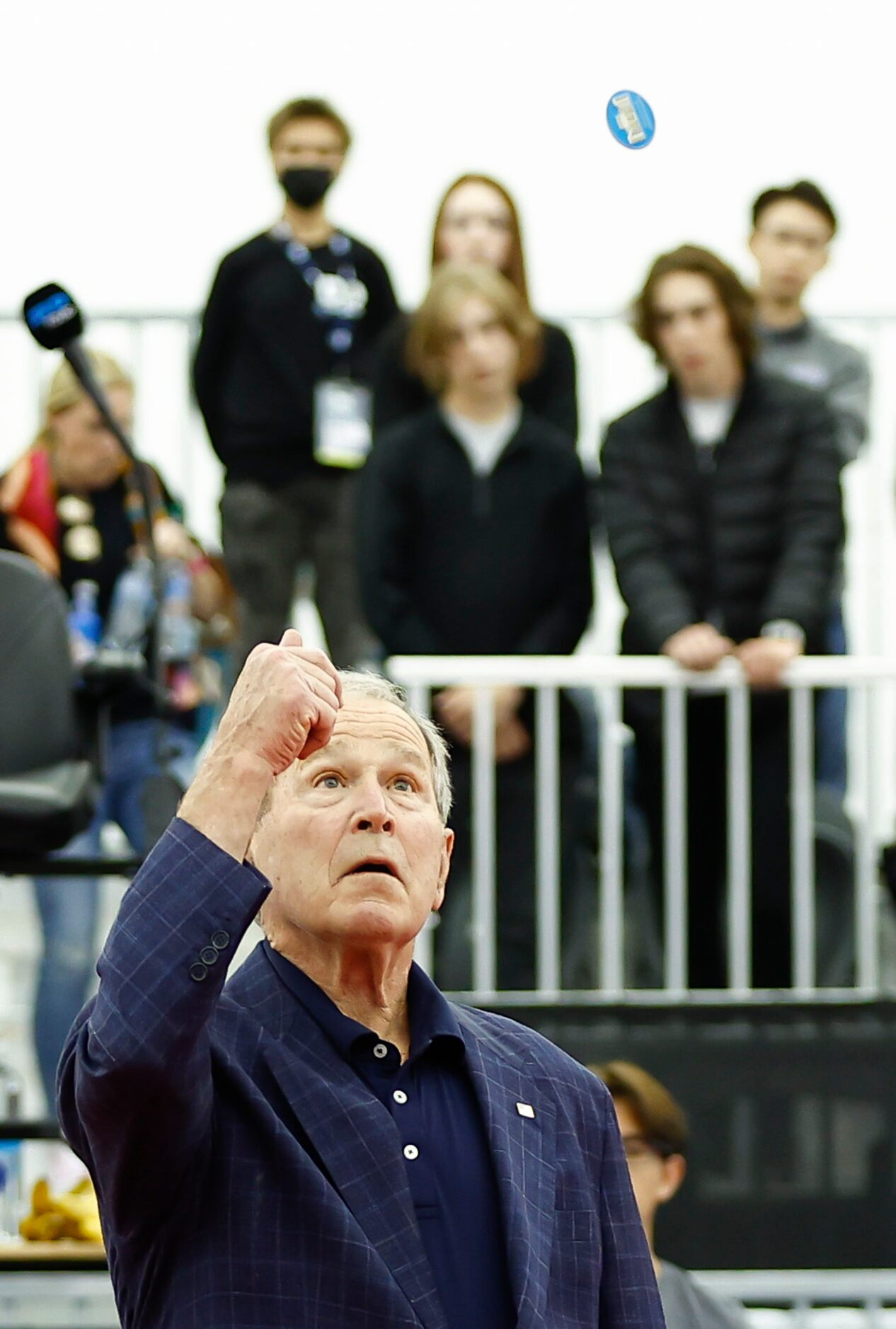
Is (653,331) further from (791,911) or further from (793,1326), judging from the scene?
(793,1326)

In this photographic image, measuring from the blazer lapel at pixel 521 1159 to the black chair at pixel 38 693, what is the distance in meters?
2.48

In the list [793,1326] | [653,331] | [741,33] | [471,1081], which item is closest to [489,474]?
[653,331]

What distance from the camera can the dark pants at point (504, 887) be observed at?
4.76m

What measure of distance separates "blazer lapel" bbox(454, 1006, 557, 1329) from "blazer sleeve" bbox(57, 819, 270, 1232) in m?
0.27

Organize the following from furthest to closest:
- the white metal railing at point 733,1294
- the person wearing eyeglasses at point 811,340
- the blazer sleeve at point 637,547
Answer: the person wearing eyeglasses at point 811,340, the blazer sleeve at point 637,547, the white metal railing at point 733,1294

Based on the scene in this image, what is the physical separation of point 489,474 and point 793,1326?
A: 1899 millimetres

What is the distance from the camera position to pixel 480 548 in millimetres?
4715

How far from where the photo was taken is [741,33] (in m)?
3.42

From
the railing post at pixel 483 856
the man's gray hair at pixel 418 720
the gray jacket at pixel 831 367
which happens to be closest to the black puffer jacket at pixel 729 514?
the railing post at pixel 483 856

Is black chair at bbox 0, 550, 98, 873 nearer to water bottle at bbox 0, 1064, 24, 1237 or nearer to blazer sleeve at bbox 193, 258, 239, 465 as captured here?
water bottle at bbox 0, 1064, 24, 1237

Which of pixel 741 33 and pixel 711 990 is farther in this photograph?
pixel 711 990

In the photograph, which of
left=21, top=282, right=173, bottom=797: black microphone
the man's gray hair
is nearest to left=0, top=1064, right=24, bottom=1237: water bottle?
left=21, top=282, right=173, bottom=797: black microphone

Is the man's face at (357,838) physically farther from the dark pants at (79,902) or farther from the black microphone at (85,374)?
the dark pants at (79,902)

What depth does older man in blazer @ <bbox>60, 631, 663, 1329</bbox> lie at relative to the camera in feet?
5.93
